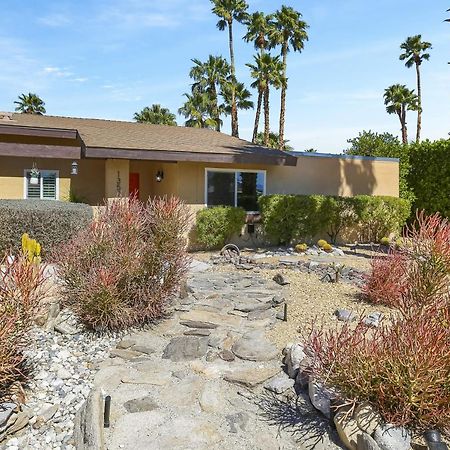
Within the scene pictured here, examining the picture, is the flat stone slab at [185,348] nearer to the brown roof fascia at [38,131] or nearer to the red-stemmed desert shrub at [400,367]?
the red-stemmed desert shrub at [400,367]

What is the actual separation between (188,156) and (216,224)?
Result: 86.4 inches

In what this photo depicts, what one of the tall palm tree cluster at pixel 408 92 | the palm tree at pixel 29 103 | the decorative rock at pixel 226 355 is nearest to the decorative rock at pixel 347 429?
the decorative rock at pixel 226 355

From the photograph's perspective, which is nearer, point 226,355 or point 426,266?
point 226,355

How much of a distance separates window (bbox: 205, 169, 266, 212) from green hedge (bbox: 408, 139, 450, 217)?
6.40m

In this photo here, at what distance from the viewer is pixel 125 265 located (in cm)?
563

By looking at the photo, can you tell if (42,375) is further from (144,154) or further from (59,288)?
(144,154)

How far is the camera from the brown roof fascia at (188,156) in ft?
36.6

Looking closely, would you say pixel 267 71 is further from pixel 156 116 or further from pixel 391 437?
pixel 391 437

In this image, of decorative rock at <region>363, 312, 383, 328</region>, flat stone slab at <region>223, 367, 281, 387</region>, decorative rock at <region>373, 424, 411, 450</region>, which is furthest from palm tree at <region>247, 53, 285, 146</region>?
decorative rock at <region>373, 424, 411, 450</region>

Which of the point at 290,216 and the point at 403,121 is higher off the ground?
the point at 403,121

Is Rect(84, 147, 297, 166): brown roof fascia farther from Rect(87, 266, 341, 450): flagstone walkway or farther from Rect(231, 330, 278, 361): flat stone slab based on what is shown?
Rect(231, 330, 278, 361): flat stone slab

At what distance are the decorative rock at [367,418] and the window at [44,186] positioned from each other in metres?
12.1

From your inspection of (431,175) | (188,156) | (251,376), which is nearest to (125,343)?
(251,376)

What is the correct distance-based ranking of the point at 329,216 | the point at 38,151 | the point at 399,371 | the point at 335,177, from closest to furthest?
→ 1. the point at 399,371
2. the point at 38,151
3. the point at 329,216
4. the point at 335,177
